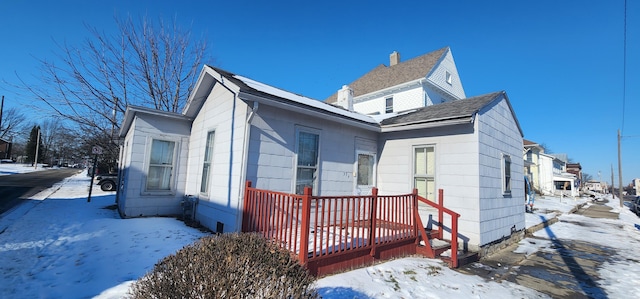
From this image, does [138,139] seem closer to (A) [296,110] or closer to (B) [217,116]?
(B) [217,116]

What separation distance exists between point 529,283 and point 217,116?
7.13 metres

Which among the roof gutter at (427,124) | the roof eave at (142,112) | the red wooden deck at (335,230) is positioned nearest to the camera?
the red wooden deck at (335,230)

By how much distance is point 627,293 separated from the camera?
4.33m

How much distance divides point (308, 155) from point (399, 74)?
46.6ft

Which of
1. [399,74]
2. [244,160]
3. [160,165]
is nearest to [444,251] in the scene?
[244,160]

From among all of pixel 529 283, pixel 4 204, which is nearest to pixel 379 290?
pixel 529 283

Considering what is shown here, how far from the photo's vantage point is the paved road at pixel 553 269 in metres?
4.46

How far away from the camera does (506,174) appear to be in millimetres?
7516

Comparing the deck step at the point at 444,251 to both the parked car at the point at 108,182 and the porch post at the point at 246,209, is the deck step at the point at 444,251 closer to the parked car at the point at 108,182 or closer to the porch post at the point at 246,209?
the porch post at the point at 246,209

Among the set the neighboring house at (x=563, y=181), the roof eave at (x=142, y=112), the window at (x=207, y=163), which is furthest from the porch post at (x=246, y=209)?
the neighboring house at (x=563, y=181)

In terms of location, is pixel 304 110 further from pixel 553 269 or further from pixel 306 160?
pixel 553 269

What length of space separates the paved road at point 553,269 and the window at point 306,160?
3.53 meters

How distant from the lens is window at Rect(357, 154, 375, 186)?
7.45 meters

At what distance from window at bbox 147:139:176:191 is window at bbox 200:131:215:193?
1477 millimetres
